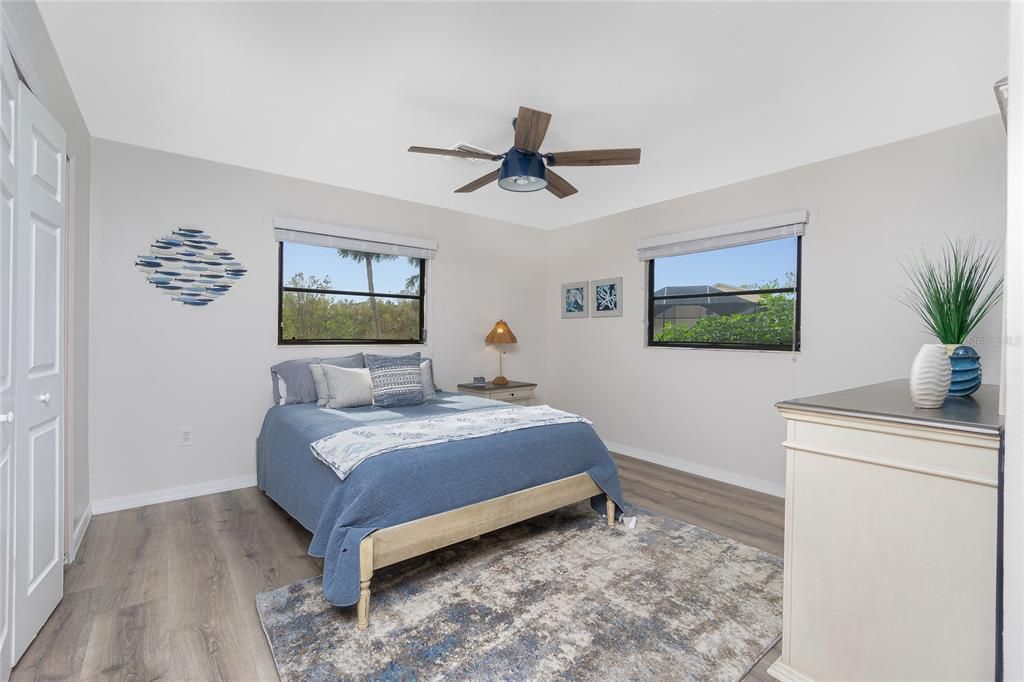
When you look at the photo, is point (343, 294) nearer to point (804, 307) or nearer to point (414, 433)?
point (414, 433)

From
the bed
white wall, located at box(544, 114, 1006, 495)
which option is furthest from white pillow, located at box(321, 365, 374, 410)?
white wall, located at box(544, 114, 1006, 495)

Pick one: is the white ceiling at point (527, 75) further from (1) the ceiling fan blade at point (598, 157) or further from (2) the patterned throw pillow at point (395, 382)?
(2) the patterned throw pillow at point (395, 382)

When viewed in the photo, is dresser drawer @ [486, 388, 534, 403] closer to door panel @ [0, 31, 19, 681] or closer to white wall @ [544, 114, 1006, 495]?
white wall @ [544, 114, 1006, 495]

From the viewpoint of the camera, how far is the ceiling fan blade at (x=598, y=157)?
2.49 metres

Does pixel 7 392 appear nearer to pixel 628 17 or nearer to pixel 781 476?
pixel 628 17

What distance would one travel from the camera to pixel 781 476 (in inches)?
134

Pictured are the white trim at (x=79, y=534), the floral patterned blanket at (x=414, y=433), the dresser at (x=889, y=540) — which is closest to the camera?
the dresser at (x=889, y=540)

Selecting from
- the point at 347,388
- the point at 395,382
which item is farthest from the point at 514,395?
the point at 347,388

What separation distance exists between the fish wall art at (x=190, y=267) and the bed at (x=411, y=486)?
1.03 metres

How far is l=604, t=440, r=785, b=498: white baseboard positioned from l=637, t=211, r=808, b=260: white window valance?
1.81 meters

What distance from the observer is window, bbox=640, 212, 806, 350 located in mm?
3533

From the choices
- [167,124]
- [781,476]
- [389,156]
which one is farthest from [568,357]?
[167,124]

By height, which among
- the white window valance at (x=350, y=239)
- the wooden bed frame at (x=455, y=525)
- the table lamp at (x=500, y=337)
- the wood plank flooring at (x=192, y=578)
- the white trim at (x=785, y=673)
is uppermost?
the white window valance at (x=350, y=239)

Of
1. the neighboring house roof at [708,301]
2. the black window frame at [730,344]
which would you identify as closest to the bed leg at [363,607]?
the black window frame at [730,344]
